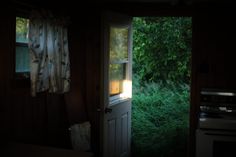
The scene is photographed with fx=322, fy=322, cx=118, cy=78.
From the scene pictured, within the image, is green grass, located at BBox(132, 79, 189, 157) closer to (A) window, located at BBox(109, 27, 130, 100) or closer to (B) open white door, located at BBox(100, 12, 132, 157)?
(B) open white door, located at BBox(100, 12, 132, 157)

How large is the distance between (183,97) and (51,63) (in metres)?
3.10

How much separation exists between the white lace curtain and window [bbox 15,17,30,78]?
0.27ft

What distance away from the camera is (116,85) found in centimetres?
385

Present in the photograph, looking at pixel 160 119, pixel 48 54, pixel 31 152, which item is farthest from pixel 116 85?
pixel 160 119

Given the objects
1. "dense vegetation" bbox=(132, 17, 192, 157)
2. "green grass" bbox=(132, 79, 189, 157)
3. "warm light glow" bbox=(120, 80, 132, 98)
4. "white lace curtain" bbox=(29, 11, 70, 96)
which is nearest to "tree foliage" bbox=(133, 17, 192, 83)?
"dense vegetation" bbox=(132, 17, 192, 157)

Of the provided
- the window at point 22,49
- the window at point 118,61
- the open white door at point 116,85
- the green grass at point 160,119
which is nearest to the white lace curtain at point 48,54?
the window at point 22,49

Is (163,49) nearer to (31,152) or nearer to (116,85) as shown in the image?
(116,85)

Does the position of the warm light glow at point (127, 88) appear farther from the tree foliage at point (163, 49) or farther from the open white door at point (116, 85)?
the tree foliage at point (163, 49)

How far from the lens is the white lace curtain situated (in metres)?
2.79

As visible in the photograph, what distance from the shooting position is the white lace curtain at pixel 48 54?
279cm

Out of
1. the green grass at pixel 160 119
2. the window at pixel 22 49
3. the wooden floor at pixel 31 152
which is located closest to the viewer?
the wooden floor at pixel 31 152

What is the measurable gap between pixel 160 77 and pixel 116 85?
1.98 meters

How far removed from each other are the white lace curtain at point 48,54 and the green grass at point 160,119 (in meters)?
2.32

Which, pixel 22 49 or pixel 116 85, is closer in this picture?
pixel 22 49
